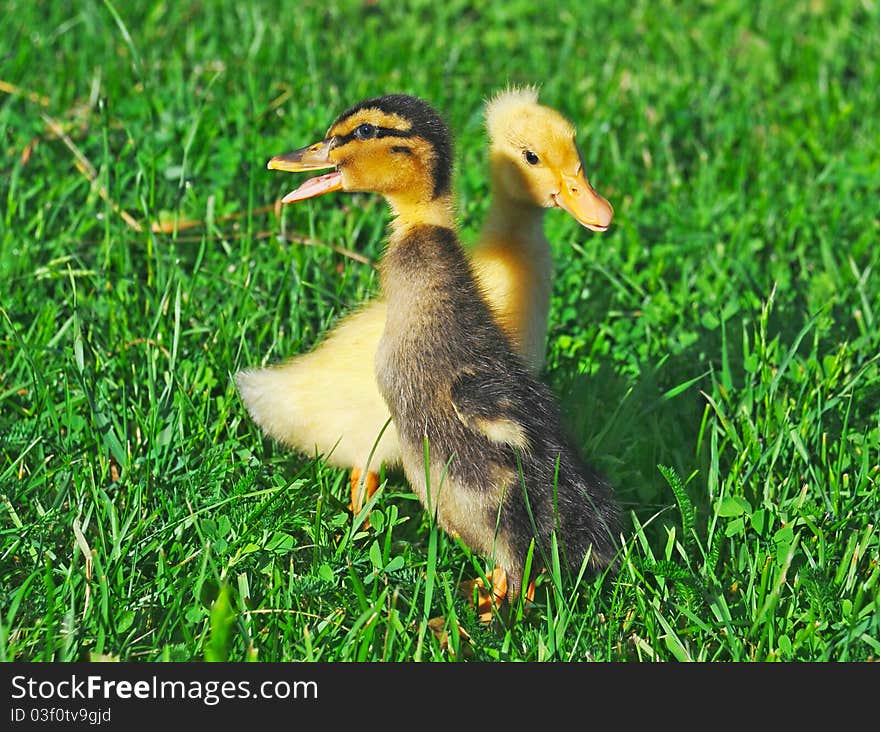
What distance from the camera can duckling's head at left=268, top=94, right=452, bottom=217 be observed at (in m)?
3.31

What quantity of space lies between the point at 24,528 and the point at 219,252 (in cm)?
169

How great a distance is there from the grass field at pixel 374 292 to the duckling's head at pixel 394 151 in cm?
32

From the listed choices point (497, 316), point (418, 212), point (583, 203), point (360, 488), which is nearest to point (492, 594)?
point (360, 488)

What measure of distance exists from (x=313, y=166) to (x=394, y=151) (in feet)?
0.90

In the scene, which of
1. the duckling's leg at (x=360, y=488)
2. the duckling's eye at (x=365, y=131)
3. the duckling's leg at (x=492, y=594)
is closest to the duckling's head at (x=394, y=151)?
the duckling's eye at (x=365, y=131)

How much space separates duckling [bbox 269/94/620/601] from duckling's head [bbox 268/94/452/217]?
0.03 metres

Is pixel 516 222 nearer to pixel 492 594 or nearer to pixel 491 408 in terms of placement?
pixel 491 408

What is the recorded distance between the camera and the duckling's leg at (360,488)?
3527 millimetres

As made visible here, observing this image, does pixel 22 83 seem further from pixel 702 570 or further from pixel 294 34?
pixel 702 570

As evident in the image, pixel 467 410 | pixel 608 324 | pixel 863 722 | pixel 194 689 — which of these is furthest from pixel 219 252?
pixel 863 722

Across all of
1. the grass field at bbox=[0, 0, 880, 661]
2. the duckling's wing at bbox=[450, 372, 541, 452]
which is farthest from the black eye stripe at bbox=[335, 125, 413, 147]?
the duckling's wing at bbox=[450, 372, 541, 452]

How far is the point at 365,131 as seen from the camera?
3.34 m

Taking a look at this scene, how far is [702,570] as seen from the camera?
327cm

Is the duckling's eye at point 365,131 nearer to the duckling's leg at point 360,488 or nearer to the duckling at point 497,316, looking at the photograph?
the duckling at point 497,316
